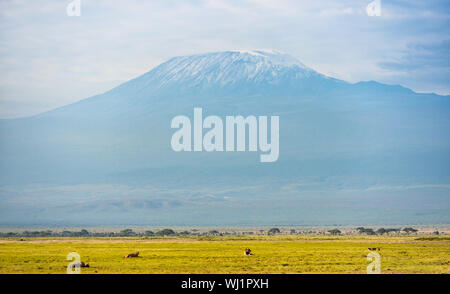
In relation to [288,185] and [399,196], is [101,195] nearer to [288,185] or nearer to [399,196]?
[288,185]

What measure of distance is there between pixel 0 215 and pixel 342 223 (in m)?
77.1

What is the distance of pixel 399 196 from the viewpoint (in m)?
186

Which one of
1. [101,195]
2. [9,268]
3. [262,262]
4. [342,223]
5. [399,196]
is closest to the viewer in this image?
[9,268]

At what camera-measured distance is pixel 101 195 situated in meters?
198

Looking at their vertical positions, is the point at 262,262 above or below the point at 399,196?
below
